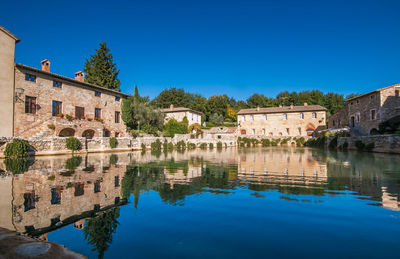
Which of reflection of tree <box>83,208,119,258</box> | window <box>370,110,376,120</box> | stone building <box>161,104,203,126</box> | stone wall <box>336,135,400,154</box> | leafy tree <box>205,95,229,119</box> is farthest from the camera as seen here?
leafy tree <box>205,95,229,119</box>

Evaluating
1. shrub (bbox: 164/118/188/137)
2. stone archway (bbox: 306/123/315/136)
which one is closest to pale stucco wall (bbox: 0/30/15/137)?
shrub (bbox: 164/118/188/137)

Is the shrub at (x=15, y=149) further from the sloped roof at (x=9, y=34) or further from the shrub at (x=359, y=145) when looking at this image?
the shrub at (x=359, y=145)

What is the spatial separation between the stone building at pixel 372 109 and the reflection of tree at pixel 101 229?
29.9 meters

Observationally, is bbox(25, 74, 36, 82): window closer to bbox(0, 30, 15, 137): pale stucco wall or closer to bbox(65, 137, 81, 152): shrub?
bbox(0, 30, 15, 137): pale stucco wall

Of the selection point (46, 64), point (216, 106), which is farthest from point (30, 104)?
point (216, 106)

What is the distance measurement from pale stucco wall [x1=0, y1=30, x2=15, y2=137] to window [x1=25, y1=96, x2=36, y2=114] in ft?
4.71

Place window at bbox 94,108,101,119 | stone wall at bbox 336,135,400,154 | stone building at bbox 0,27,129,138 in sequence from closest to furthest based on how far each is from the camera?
stone wall at bbox 336,135,400,154 < stone building at bbox 0,27,129,138 < window at bbox 94,108,101,119

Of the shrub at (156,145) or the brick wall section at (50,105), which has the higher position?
the brick wall section at (50,105)

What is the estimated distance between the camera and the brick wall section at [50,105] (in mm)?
20422

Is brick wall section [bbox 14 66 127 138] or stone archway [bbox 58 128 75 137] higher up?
brick wall section [bbox 14 66 127 138]

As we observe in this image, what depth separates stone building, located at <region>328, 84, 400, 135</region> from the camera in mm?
24969

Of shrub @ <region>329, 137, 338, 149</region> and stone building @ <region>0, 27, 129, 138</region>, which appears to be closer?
stone building @ <region>0, 27, 129, 138</region>

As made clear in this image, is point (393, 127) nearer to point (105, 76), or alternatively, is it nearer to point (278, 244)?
point (278, 244)

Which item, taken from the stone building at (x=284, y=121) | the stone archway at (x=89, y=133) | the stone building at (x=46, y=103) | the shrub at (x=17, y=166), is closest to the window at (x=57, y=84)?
the stone building at (x=46, y=103)
